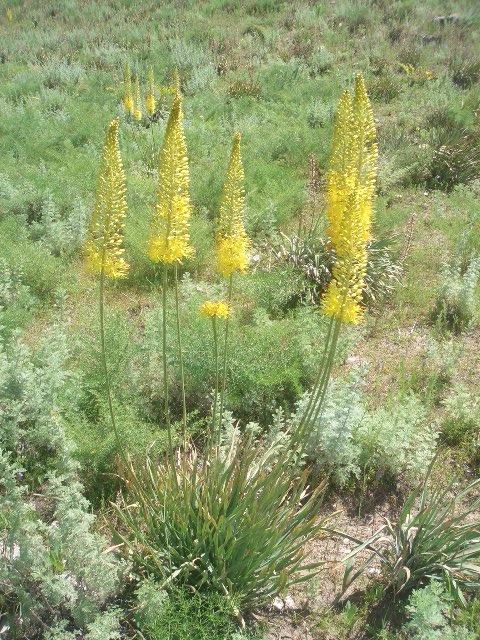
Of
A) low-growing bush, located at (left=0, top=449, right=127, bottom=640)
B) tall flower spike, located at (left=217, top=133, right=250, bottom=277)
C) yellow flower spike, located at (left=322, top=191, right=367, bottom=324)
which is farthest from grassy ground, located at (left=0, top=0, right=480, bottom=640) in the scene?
yellow flower spike, located at (left=322, top=191, right=367, bottom=324)

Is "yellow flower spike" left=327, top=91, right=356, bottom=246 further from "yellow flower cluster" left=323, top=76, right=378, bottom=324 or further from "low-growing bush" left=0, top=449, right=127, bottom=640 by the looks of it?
"low-growing bush" left=0, top=449, right=127, bottom=640

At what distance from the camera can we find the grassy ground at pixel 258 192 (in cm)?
413

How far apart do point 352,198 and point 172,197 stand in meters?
0.71

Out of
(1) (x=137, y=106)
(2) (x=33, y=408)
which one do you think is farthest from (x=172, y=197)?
(1) (x=137, y=106)

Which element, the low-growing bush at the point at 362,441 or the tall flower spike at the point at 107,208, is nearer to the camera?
the tall flower spike at the point at 107,208

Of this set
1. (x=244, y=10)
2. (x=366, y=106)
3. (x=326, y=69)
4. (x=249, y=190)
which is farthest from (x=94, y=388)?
(x=244, y=10)

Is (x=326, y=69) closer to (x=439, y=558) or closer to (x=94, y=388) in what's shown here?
(x=94, y=388)

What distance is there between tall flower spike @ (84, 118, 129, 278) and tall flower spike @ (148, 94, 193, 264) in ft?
0.51

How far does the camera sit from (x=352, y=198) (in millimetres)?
2037

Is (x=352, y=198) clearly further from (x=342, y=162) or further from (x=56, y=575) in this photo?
(x=56, y=575)

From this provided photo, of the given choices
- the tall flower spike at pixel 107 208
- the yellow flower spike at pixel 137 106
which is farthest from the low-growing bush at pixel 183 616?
the yellow flower spike at pixel 137 106

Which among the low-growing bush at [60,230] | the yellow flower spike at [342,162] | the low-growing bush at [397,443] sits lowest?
the low-growing bush at [397,443]

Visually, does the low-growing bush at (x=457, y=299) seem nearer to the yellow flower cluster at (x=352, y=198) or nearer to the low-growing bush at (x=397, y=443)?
the low-growing bush at (x=397, y=443)

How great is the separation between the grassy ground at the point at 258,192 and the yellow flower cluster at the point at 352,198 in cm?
168
